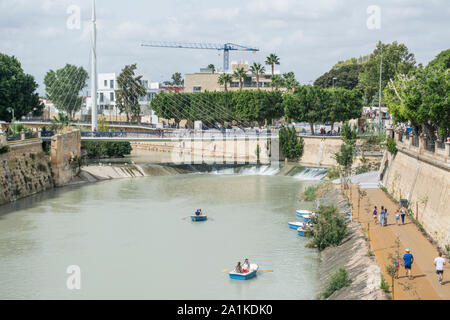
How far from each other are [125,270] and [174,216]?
644 inches

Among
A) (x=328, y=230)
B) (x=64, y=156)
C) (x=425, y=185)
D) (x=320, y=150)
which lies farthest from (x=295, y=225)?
(x=320, y=150)

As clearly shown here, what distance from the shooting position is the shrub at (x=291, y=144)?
280ft

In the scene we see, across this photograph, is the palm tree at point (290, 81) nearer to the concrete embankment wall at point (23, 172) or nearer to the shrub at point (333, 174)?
the shrub at point (333, 174)

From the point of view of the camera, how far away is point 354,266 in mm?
30297

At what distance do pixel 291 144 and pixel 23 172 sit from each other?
40.5 metres

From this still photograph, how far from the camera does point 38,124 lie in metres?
117

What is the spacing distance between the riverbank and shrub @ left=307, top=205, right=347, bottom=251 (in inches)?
18.9

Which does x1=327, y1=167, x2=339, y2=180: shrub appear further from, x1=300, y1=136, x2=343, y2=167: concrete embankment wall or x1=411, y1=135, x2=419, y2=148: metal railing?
x1=411, y1=135, x2=419, y2=148: metal railing

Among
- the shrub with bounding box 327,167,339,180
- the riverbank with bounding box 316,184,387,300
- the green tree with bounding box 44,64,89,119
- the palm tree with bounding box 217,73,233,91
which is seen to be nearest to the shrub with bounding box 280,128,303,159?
the shrub with bounding box 327,167,339,180

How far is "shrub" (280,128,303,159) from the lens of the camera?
85.2 metres

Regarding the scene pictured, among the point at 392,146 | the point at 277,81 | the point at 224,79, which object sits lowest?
the point at 392,146

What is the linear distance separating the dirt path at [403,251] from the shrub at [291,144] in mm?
38658

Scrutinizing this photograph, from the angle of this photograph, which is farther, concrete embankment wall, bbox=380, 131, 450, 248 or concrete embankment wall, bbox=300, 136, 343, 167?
concrete embankment wall, bbox=300, 136, 343, 167

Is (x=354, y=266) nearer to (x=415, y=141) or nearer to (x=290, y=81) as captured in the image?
(x=415, y=141)
